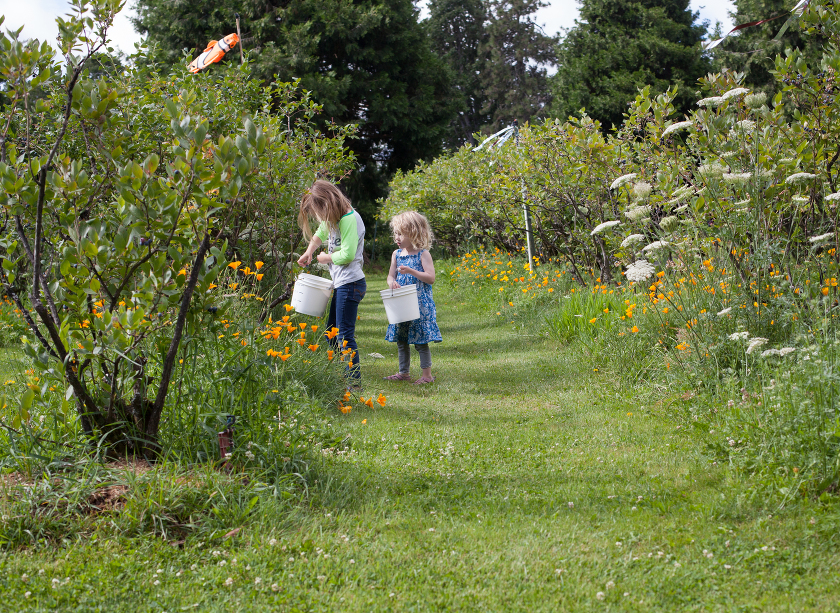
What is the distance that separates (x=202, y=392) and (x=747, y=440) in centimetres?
239

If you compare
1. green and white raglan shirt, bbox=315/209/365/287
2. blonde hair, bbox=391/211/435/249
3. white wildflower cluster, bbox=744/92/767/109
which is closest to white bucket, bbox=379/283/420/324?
green and white raglan shirt, bbox=315/209/365/287

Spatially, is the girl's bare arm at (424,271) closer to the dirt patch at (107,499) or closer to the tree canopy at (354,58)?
the dirt patch at (107,499)

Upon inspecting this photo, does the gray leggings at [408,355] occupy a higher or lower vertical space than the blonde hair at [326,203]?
lower

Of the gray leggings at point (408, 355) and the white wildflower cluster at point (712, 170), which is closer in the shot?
the white wildflower cluster at point (712, 170)

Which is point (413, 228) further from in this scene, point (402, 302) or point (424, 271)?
point (402, 302)

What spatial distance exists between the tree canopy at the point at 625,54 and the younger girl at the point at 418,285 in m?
15.5

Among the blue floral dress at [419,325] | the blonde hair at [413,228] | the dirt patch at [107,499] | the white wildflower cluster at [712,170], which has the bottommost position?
the dirt patch at [107,499]

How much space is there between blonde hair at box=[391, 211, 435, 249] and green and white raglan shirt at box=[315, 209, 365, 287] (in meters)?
0.50

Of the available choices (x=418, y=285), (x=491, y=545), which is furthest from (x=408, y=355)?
(x=491, y=545)

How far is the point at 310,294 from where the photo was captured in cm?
483

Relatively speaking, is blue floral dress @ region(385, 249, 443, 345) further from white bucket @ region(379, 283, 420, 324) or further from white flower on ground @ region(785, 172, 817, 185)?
white flower on ground @ region(785, 172, 817, 185)

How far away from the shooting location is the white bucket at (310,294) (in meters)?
4.81

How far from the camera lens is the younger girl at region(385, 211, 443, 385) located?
5473 mm

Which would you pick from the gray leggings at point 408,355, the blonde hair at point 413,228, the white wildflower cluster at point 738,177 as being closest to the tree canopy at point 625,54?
the blonde hair at point 413,228
